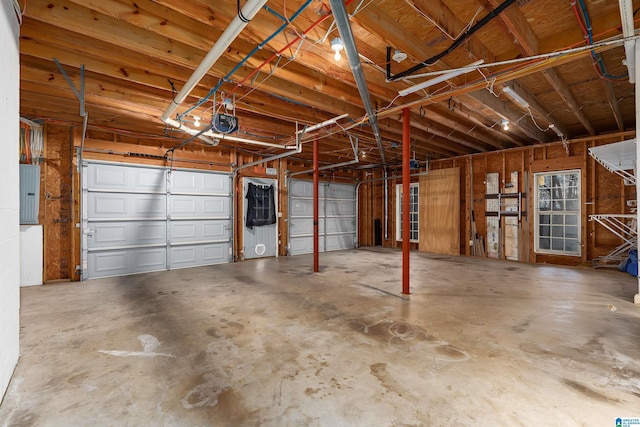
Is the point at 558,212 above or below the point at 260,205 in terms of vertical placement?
below

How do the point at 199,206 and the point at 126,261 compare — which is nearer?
the point at 126,261

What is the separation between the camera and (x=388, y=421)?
5.16ft

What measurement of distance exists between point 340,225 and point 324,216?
29.9 inches

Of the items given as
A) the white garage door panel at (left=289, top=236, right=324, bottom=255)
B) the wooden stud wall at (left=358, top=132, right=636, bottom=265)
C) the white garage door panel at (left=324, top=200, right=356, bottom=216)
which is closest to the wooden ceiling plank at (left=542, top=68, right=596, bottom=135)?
the wooden stud wall at (left=358, top=132, right=636, bottom=265)

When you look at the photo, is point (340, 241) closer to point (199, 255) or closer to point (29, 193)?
point (199, 255)

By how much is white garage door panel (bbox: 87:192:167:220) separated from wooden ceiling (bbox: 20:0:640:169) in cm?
131

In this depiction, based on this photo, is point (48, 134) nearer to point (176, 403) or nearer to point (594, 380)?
point (176, 403)

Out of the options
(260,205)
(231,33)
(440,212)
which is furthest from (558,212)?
(231,33)

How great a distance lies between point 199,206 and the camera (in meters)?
6.34

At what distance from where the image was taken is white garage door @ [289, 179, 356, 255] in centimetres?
803

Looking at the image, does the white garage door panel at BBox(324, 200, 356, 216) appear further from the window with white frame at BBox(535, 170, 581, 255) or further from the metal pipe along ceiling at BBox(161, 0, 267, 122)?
the metal pipe along ceiling at BBox(161, 0, 267, 122)

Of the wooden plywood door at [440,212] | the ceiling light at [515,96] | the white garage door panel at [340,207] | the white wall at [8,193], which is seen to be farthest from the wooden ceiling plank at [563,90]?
the white garage door panel at [340,207]

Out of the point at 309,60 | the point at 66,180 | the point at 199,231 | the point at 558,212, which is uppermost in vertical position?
the point at 309,60

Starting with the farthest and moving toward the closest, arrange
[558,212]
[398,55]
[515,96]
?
[558,212]
[515,96]
[398,55]
